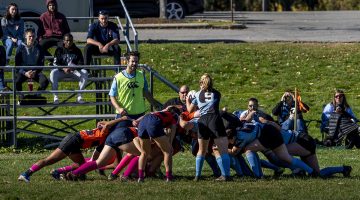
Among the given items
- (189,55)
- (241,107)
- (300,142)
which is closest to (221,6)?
(189,55)

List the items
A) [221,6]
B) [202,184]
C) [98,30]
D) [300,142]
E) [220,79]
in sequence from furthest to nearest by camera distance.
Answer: [221,6] → [220,79] → [98,30] → [300,142] → [202,184]

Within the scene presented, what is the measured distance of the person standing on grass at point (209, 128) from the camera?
15578 millimetres

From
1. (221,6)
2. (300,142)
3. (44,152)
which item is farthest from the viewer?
(221,6)

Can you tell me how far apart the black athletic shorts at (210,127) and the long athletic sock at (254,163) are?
0.51 m

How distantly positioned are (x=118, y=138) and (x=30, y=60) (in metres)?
7.19

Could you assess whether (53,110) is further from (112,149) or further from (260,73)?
(112,149)

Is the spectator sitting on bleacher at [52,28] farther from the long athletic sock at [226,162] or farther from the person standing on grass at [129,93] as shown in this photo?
the long athletic sock at [226,162]

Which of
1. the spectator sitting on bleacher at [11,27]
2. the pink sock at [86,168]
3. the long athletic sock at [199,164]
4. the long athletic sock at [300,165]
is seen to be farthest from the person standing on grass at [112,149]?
the spectator sitting on bleacher at [11,27]

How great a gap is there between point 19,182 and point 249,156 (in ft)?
10.5

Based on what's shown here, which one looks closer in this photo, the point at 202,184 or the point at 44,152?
the point at 202,184

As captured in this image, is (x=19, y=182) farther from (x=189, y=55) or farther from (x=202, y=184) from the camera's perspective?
(x=189, y=55)

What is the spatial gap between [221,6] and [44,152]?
3056 centimetres

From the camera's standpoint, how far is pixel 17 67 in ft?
70.6

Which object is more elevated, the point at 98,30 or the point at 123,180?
the point at 98,30
